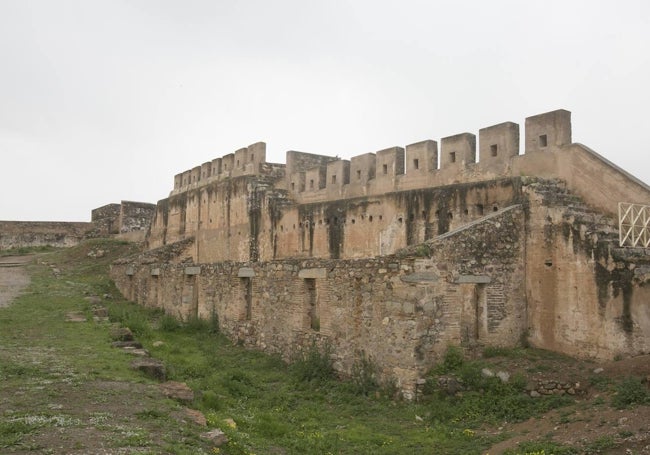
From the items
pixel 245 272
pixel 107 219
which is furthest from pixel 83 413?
pixel 107 219

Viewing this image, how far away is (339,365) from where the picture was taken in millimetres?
10930

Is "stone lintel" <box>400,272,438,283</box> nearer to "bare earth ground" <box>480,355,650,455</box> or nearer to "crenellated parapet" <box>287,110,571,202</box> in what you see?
"bare earth ground" <box>480,355,650,455</box>

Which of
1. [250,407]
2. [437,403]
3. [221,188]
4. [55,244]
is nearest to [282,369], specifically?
[250,407]

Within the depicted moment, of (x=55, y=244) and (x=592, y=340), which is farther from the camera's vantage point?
(x=55, y=244)

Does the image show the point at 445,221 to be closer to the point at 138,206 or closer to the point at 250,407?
the point at 250,407

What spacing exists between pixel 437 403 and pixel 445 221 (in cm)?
498

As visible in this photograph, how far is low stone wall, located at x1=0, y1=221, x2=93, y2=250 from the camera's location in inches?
1426

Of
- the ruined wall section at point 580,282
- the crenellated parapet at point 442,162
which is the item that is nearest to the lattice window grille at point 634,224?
the ruined wall section at point 580,282

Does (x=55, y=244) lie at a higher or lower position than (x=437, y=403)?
higher

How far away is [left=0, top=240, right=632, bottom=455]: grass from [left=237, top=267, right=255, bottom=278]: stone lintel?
1905 mm

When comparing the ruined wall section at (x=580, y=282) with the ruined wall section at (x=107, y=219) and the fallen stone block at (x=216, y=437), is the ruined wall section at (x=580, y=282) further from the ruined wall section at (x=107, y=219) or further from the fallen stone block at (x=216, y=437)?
the ruined wall section at (x=107, y=219)

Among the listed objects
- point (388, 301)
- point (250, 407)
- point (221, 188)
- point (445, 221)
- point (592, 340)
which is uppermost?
point (221, 188)

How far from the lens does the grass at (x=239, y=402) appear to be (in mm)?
6285

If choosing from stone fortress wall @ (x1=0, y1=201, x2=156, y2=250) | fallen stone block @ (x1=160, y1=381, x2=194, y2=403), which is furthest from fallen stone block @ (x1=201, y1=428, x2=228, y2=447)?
stone fortress wall @ (x1=0, y1=201, x2=156, y2=250)
